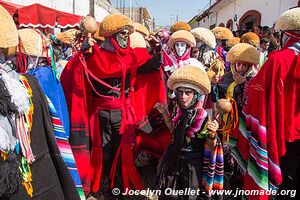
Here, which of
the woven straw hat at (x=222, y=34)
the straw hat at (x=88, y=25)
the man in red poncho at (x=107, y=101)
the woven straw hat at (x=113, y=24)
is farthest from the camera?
the woven straw hat at (x=222, y=34)

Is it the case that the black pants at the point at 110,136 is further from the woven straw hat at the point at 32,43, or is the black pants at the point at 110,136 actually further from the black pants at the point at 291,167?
the black pants at the point at 291,167

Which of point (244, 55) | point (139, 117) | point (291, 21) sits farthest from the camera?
point (139, 117)

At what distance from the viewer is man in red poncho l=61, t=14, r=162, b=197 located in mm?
3311

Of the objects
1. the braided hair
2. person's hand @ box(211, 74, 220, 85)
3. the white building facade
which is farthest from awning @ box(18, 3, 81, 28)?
the white building facade

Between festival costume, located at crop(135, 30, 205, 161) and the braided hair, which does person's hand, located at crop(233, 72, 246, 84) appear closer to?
festival costume, located at crop(135, 30, 205, 161)

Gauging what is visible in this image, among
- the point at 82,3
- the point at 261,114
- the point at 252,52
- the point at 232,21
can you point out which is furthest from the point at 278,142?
the point at 232,21

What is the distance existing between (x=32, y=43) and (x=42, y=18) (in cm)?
522

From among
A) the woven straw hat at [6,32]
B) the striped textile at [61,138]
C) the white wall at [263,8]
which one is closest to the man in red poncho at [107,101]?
the striped textile at [61,138]

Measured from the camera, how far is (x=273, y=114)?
7.73 ft

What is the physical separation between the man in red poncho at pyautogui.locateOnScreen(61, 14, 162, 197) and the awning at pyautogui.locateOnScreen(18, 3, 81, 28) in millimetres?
4241

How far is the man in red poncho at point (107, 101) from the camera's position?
3.31 metres

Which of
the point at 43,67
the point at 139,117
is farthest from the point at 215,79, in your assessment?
the point at 43,67

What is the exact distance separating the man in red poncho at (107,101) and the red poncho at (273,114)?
142 cm

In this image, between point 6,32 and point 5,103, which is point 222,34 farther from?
point 5,103
